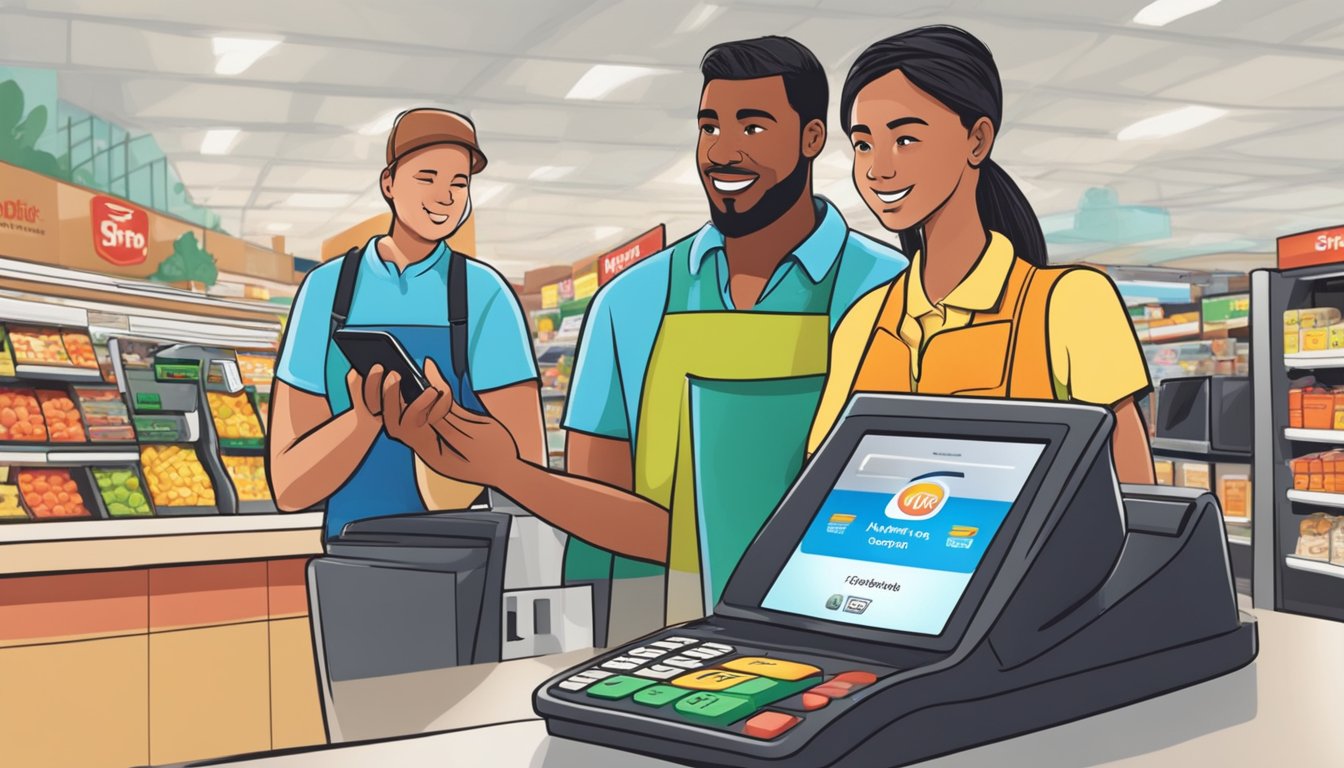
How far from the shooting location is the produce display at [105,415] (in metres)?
4.44

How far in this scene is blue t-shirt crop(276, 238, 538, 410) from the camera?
10.4 ft

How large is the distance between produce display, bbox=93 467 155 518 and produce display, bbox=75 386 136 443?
15cm

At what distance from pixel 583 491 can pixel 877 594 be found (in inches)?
44.3

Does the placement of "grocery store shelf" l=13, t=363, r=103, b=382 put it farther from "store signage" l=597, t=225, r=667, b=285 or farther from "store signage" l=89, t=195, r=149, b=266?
"store signage" l=597, t=225, r=667, b=285

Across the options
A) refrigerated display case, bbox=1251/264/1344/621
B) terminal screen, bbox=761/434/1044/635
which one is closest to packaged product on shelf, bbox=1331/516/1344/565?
refrigerated display case, bbox=1251/264/1344/621

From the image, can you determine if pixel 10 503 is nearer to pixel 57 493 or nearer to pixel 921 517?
pixel 57 493

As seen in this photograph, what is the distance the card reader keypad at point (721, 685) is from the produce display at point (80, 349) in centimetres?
440

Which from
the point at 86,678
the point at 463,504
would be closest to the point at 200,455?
the point at 86,678

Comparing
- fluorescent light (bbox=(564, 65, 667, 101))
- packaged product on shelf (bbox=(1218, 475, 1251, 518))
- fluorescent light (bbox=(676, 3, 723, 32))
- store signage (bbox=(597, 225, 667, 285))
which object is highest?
fluorescent light (bbox=(676, 3, 723, 32))

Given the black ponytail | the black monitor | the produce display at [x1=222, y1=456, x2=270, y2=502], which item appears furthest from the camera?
the produce display at [x1=222, y1=456, x2=270, y2=502]

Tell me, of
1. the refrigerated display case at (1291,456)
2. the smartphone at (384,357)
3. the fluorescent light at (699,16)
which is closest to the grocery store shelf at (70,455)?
the smartphone at (384,357)

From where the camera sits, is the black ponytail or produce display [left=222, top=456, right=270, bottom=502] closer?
the black ponytail

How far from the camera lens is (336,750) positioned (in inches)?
25.1

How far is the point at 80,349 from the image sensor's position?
442 centimetres
